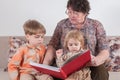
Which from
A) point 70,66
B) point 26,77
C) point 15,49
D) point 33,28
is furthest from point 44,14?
point 70,66

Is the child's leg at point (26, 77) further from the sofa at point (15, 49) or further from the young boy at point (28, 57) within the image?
the sofa at point (15, 49)

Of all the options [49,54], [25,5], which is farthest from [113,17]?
[49,54]

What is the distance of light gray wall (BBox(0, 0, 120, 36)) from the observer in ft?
9.93

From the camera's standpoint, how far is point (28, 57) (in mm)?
2129

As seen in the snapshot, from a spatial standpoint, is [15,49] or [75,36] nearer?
[75,36]

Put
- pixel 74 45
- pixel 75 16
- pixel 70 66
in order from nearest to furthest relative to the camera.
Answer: pixel 70 66
pixel 74 45
pixel 75 16

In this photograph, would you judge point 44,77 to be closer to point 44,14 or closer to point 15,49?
point 15,49

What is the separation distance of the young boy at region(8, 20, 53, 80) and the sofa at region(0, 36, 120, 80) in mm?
592

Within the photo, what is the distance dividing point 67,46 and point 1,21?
1.23m

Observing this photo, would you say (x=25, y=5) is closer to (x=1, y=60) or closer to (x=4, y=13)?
(x=4, y=13)

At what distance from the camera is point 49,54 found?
2.18 m

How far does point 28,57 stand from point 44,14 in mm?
1008

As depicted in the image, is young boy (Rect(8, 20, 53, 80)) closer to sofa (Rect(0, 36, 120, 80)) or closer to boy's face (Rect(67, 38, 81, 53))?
boy's face (Rect(67, 38, 81, 53))

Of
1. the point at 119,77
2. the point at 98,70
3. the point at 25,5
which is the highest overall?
the point at 25,5
